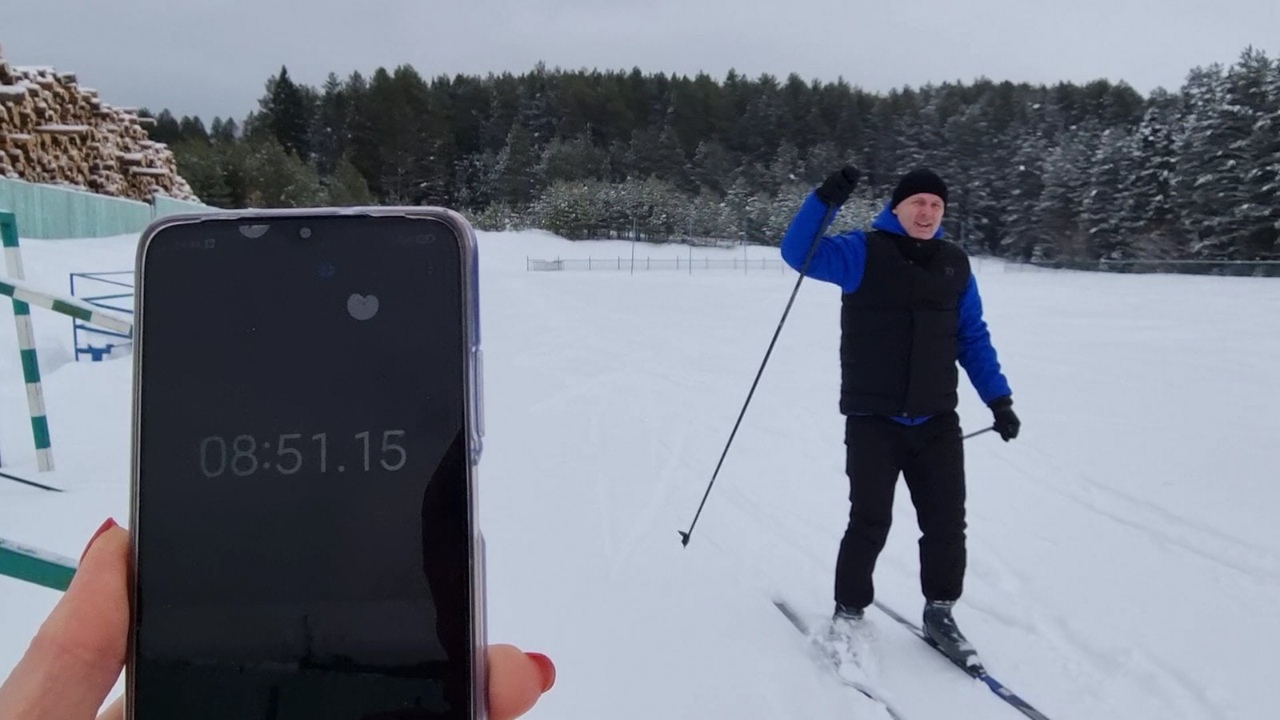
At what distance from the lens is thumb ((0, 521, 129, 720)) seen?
34.7 inches

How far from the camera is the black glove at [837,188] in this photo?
2934mm

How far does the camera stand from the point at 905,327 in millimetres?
2867

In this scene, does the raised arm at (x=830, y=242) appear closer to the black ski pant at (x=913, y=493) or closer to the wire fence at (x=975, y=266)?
the black ski pant at (x=913, y=493)

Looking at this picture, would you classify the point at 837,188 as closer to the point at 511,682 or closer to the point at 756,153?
the point at 511,682

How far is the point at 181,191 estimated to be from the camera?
83.9ft

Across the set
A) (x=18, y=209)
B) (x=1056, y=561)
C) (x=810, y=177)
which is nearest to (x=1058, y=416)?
(x=1056, y=561)

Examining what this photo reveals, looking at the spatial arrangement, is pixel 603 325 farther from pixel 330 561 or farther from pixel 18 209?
pixel 330 561

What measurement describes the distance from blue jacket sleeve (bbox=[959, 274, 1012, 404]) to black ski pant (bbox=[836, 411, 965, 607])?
0.30m

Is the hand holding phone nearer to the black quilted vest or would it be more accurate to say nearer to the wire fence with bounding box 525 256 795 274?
the black quilted vest

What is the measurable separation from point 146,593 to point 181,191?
1152 inches

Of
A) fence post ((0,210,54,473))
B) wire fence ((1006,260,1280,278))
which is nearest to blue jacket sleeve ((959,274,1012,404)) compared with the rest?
fence post ((0,210,54,473))

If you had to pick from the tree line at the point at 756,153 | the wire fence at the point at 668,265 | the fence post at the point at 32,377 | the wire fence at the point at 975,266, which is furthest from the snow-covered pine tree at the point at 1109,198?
the fence post at the point at 32,377

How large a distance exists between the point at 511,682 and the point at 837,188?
2.40m

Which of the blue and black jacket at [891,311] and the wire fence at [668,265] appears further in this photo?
the wire fence at [668,265]
